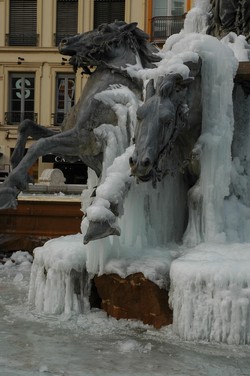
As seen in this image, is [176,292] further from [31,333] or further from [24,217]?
[24,217]

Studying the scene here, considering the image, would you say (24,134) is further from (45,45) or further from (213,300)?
(45,45)

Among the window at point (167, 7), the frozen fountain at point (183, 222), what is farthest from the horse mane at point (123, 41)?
the window at point (167, 7)

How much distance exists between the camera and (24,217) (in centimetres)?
1012

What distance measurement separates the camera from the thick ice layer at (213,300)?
4.59m

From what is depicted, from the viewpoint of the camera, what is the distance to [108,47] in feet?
21.3

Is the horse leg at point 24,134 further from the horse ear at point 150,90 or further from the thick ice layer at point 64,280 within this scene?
the horse ear at point 150,90

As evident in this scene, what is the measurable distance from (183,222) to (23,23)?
26917 millimetres

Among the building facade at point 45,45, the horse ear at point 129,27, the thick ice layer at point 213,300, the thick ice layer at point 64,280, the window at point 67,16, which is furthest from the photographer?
the window at point 67,16

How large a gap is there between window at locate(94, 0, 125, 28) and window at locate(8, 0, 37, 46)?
2838 mm

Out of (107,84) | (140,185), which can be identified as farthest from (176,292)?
(107,84)

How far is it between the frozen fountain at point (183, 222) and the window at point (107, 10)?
25.2 meters

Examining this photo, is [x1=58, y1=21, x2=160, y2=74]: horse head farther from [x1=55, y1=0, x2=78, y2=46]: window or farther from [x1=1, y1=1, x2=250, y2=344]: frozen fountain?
[x1=55, y1=0, x2=78, y2=46]: window

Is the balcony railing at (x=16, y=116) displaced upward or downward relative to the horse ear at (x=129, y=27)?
upward

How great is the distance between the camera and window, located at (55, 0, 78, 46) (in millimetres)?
30703
